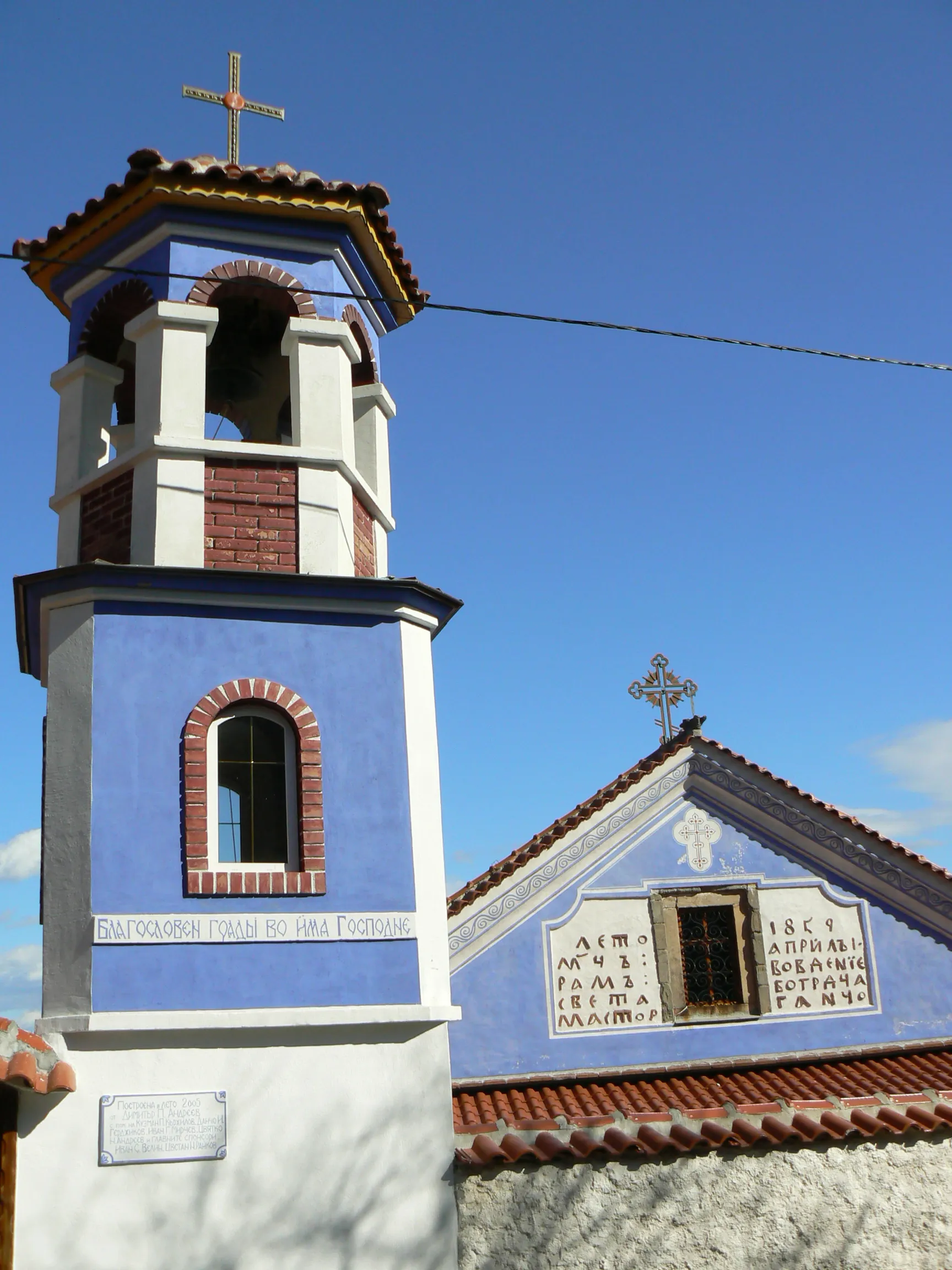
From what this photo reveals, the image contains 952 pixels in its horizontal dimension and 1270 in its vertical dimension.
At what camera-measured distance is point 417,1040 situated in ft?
27.0

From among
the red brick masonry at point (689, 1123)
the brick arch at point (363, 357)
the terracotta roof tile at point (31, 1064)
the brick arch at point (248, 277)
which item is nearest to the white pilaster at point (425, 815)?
the red brick masonry at point (689, 1123)

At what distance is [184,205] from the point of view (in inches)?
387

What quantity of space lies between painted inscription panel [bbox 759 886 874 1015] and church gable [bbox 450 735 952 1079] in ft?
0.05

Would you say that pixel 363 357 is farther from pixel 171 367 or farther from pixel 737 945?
pixel 737 945

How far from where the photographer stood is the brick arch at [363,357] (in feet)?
34.9

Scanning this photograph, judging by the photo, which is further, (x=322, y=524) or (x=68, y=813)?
(x=322, y=524)

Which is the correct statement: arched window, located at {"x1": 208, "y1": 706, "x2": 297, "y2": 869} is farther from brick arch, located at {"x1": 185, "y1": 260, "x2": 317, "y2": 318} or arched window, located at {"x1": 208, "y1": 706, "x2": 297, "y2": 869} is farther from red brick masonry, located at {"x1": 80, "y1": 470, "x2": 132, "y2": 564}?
brick arch, located at {"x1": 185, "y1": 260, "x2": 317, "y2": 318}

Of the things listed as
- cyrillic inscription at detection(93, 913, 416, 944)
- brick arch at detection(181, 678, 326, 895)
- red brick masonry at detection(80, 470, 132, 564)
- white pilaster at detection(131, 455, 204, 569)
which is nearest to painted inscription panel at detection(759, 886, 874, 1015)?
cyrillic inscription at detection(93, 913, 416, 944)

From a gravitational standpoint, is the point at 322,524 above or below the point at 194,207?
below

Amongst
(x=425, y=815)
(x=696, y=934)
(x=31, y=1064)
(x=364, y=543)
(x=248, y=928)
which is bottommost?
(x=31, y=1064)

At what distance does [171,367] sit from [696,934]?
314 inches

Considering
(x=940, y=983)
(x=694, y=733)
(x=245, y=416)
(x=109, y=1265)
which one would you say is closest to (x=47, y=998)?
(x=109, y=1265)

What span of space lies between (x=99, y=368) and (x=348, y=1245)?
6923mm

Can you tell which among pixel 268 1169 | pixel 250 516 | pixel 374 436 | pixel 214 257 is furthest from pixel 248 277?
pixel 268 1169
